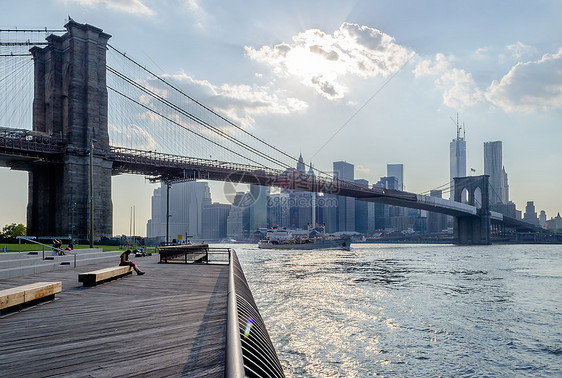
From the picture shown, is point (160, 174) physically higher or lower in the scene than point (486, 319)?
higher

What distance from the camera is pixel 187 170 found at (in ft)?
186

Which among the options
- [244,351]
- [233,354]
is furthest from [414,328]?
[233,354]

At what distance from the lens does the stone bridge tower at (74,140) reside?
4025cm

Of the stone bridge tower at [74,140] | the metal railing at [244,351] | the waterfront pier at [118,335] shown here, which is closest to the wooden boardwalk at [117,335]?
the waterfront pier at [118,335]

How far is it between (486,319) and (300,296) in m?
8.61

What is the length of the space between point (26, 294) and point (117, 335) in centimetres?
338

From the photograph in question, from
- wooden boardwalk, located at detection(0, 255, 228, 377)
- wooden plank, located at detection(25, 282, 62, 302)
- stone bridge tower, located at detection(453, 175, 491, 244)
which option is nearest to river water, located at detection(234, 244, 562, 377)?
wooden boardwalk, located at detection(0, 255, 228, 377)

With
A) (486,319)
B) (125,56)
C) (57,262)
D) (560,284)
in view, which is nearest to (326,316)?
(486,319)

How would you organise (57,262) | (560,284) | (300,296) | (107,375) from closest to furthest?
(107,375) → (57,262) → (300,296) → (560,284)

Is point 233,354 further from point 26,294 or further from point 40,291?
point 40,291

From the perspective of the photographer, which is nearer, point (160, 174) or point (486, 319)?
point (486, 319)

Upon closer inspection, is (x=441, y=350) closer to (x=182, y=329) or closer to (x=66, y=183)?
(x=182, y=329)

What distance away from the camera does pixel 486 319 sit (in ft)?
50.9

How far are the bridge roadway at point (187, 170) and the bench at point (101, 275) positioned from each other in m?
31.7
